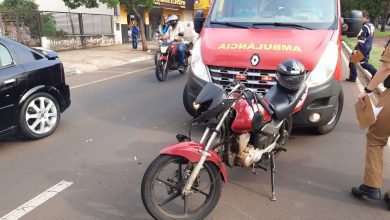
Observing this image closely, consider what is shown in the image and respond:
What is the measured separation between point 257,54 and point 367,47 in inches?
243

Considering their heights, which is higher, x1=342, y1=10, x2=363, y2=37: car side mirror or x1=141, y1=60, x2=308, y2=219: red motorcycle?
x1=342, y1=10, x2=363, y2=37: car side mirror

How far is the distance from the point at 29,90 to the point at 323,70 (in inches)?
153

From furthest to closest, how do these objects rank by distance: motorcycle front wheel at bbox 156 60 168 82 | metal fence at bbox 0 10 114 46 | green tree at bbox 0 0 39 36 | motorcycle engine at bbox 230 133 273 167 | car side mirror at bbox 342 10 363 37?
green tree at bbox 0 0 39 36 → metal fence at bbox 0 10 114 46 → motorcycle front wheel at bbox 156 60 168 82 → car side mirror at bbox 342 10 363 37 → motorcycle engine at bbox 230 133 273 167

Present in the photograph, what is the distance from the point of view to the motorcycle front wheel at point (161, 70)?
1034cm

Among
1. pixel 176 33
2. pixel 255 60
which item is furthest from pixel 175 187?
pixel 176 33

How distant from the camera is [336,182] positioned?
4074 millimetres

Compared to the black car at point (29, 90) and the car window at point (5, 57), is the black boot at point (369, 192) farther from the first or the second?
the car window at point (5, 57)

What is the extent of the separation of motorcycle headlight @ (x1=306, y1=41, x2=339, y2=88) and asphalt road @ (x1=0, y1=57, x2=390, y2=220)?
929mm

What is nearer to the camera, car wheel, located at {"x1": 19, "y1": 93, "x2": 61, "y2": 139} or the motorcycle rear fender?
the motorcycle rear fender

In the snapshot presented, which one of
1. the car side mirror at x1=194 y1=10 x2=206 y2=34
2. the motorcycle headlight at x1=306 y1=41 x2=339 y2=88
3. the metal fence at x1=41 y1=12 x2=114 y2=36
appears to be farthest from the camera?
the metal fence at x1=41 y1=12 x2=114 y2=36

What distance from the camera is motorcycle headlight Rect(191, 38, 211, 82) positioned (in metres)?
5.03

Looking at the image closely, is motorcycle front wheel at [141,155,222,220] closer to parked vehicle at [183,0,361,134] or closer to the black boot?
the black boot

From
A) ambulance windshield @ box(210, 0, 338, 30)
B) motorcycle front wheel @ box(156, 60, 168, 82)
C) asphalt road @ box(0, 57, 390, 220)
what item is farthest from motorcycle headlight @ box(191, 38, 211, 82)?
motorcycle front wheel @ box(156, 60, 168, 82)

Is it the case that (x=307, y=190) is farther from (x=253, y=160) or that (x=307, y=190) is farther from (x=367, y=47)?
(x=367, y=47)
